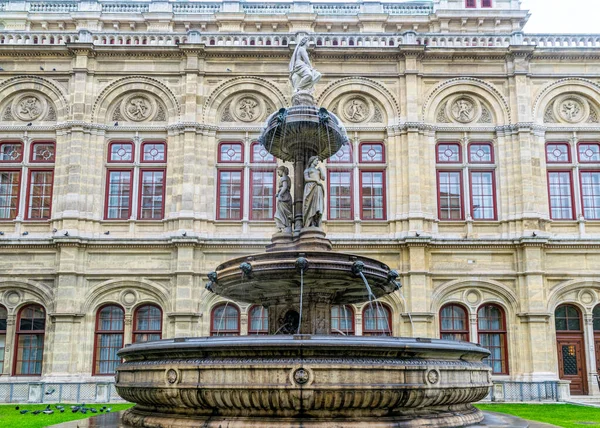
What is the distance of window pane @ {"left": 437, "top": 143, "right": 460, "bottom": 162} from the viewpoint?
2595cm

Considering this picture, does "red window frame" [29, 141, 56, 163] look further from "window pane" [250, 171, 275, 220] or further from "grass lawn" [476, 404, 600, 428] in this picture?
"grass lawn" [476, 404, 600, 428]

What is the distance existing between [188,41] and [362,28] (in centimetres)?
1047

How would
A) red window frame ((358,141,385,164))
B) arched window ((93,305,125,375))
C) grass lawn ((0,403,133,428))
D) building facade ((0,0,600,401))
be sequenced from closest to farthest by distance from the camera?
grass lawn ((0,403,133,428)) → arched window ((93,305,125,375)) → building facade ((0,0,600,401)) → red window frame ((358,141,385,164))

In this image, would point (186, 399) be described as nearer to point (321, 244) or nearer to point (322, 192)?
point (321, 244)

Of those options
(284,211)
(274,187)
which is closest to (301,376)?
(284,211)

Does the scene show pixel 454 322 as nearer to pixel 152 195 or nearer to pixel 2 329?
pixel 152 195

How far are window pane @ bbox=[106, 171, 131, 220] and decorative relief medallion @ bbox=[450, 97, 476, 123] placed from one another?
13.2m

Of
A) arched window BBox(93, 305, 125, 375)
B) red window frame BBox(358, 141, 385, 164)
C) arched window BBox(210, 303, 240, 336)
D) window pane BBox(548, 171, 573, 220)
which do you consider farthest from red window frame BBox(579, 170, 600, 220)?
arched window BBox(93, 305, 125, 375)

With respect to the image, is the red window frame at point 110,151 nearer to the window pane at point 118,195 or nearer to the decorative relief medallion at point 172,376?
the window pane at point 118,195

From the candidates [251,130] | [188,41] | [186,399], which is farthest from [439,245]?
[186,399]

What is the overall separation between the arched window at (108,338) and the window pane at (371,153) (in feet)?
36.2

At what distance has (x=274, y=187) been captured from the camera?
2572 centimetres

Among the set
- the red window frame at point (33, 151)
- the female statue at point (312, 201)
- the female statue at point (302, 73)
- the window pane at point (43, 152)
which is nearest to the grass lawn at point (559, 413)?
the female statue at point (312, 201)

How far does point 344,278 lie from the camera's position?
1107 centimetres
